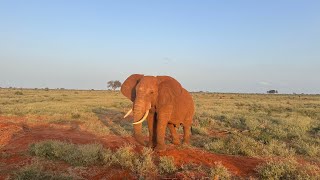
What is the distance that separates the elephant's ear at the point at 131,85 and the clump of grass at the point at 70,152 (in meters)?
2.18

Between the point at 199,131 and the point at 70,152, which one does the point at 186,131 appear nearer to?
the point at 199,131

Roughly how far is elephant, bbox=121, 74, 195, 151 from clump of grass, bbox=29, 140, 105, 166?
1380 millimetres

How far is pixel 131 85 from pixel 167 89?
1.26 m

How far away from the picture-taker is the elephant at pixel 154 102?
34.6 ft

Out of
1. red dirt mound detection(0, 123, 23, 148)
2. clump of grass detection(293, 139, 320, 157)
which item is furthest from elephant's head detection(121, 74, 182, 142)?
clump of grass detection(293, 139, 320, 157)

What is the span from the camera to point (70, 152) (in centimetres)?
1003

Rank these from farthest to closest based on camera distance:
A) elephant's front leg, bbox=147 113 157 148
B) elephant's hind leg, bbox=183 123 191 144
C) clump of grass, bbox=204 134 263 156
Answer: elephant's hind leg, bbox=183 123 191 144 < clump of grass, bbox=204 134 263 156 < elephant's front leg, bbox=147 113 157 148

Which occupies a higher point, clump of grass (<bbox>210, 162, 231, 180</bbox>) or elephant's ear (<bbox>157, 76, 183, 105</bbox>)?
elephant's ear (<bbox>157, 76, 183, 105</bbox>)

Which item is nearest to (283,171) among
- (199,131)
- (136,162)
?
(136,162)

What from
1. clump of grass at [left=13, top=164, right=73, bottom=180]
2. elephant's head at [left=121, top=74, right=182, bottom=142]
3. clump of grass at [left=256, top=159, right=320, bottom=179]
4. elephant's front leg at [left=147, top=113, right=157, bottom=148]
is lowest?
clump of grass at [left=13, top=164, right=73, bottom=180]

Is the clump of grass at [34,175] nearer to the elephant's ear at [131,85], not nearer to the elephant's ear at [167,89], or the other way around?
the elephant's ear at [167,89]

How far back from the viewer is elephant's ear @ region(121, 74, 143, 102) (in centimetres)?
1161

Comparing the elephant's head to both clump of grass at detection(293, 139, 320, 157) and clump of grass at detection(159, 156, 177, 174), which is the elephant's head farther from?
clump of grass at detection(293, 139, 320, 157)

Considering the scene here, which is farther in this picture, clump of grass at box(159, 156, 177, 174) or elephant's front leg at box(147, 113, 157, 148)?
elephant's front leg at box(147, 113, 157, 148)
